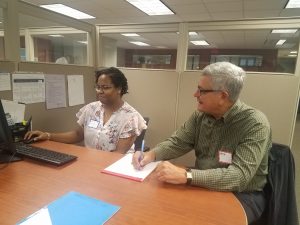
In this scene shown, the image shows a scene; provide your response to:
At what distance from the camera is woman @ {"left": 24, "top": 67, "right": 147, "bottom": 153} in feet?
5.39

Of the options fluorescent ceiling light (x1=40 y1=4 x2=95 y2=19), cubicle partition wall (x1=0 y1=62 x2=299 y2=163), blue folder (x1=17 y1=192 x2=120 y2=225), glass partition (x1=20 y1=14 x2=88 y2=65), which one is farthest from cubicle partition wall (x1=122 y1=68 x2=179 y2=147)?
fluorescent ceiling light (x1=40 y1=4 x2=95 y2=19)

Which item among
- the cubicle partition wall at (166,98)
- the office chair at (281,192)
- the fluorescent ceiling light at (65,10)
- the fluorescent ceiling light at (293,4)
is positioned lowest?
the office chair at (281,192)

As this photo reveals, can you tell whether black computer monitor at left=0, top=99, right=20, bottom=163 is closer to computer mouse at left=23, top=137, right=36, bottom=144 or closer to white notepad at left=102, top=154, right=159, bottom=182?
computer mouse at left=23, top=137, right=36, bottom=144

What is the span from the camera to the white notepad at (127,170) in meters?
1.08

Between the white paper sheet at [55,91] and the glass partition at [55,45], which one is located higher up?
the glass partition at [55,45]

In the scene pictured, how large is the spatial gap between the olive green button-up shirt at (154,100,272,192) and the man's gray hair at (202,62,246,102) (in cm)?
10

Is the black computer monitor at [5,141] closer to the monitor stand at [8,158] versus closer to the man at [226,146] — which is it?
the monitor stand at [8,158]

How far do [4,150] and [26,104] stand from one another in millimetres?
371

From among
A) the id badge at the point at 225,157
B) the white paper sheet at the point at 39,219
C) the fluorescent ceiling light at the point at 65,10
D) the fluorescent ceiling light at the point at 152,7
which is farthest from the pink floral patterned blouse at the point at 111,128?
the fluorescent ceiling light at the point at 65,10

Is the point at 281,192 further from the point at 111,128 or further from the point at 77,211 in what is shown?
the point at 111,128

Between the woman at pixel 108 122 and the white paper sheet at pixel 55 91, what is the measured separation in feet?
0.67

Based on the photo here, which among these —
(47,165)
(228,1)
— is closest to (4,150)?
(47,165)

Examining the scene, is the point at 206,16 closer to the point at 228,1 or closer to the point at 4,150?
the point at 228,1

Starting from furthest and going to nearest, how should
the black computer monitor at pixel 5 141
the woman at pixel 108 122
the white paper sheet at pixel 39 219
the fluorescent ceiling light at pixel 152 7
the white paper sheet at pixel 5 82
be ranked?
the fluorescent ceiling light at pixel 152 7
the woman at pixel 108 122
the white paper sheet at pixel 5 82
the black computer monitor at pixel 5 141
the white paper sheet at pixel 39 219
